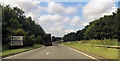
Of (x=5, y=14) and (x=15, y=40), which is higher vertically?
(x=5, y=14)

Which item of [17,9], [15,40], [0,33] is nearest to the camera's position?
[0,33]

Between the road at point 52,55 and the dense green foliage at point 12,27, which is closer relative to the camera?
the road at point 52,55

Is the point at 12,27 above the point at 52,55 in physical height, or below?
above

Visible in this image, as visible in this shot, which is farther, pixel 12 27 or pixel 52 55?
pixel 12 27

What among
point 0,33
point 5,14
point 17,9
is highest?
point 17,9

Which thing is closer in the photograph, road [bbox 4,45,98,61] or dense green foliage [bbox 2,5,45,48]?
road [bbox 4,45,98,61]

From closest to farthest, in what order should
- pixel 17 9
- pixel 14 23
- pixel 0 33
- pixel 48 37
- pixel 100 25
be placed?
pixel 0 33 < pixel 14 23 < pixel 48 37 < pixel 17 9 < pixel 100 25

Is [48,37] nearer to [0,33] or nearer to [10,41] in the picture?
[10,41]

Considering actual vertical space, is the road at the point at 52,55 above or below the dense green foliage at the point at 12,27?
below

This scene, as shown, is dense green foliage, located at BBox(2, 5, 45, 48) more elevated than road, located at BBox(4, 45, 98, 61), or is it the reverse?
dense green foliage, located at BBox(2, 5, 45, 48)

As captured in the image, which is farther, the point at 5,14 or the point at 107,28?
the point at 107,28

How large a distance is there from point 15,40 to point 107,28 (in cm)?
5511

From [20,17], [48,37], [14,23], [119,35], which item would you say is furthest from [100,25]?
[14,23]

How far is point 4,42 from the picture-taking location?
27281 mm
